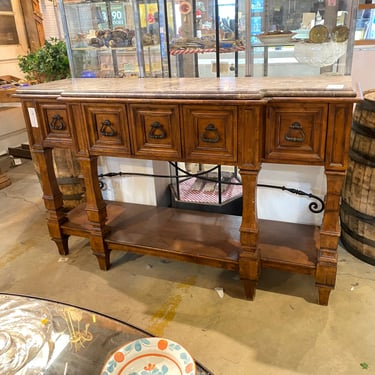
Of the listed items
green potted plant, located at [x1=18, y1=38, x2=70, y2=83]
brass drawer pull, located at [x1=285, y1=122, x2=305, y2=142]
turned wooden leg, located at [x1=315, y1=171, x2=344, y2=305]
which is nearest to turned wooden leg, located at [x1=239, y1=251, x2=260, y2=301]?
turned wooden leg, located at [x1=315, y1=171, x2=344, y2=305]

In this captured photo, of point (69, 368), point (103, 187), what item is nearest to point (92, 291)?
point (103, 187)

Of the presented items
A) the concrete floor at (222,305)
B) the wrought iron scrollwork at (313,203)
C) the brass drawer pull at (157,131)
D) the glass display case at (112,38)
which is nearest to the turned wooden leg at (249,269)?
the concrete floor at (222,305)

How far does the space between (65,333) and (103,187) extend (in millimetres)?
1493

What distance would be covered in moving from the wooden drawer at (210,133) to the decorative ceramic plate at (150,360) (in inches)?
34.0

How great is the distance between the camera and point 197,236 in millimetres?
2098

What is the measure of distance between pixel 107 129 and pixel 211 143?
0.53 metres

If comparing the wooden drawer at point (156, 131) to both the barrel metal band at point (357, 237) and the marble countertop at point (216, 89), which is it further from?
the barrel metal band at point (357, 237)

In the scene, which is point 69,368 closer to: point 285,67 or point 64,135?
point 64,135

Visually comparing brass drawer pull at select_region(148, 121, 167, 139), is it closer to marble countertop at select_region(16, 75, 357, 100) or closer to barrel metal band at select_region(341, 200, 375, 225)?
marble countertop at select_region(16, 75, 357, 100)

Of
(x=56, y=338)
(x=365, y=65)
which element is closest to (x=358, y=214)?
(x=56, y=338)

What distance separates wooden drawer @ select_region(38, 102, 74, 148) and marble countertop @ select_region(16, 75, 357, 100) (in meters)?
0.08

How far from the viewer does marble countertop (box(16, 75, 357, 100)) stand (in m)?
1.51

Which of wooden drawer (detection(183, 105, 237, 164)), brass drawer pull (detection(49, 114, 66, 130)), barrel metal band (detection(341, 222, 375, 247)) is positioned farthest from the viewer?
barrel metal band (detection(341, 222, 375, 247))

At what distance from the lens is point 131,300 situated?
199cm
